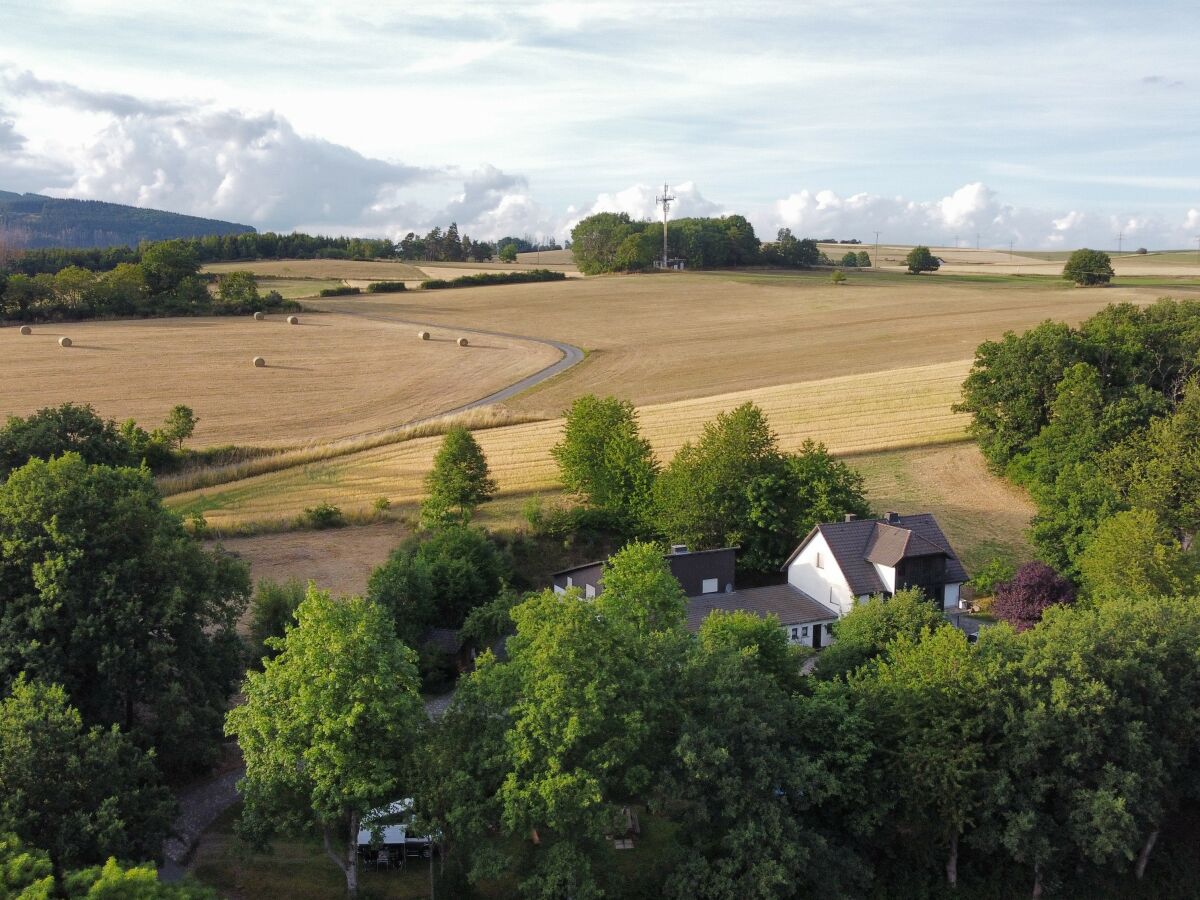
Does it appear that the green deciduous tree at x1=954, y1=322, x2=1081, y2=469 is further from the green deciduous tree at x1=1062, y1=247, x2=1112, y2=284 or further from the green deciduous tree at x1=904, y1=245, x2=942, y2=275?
the green deciduous tree at x1=904, y1=245, x2=942, y2=275

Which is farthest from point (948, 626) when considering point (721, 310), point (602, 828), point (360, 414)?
point (721, 310)

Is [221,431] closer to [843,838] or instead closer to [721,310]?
[843,838]

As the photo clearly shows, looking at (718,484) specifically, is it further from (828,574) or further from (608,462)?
(828,574)

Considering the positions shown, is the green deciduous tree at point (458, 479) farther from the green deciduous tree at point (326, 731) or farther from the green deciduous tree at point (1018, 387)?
the green deciduous tree at point (1018, 387)

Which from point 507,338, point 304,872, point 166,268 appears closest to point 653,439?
point 507,338

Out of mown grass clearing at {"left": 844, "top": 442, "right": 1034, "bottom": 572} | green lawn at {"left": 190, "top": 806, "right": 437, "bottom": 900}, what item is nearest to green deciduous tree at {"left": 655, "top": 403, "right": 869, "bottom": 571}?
mown grass clearing at {"left": 844, "top": 442, "right": 1034, "bottom": 572}

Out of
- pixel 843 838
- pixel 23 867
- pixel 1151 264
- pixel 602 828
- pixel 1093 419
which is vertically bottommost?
pixel 843 838
